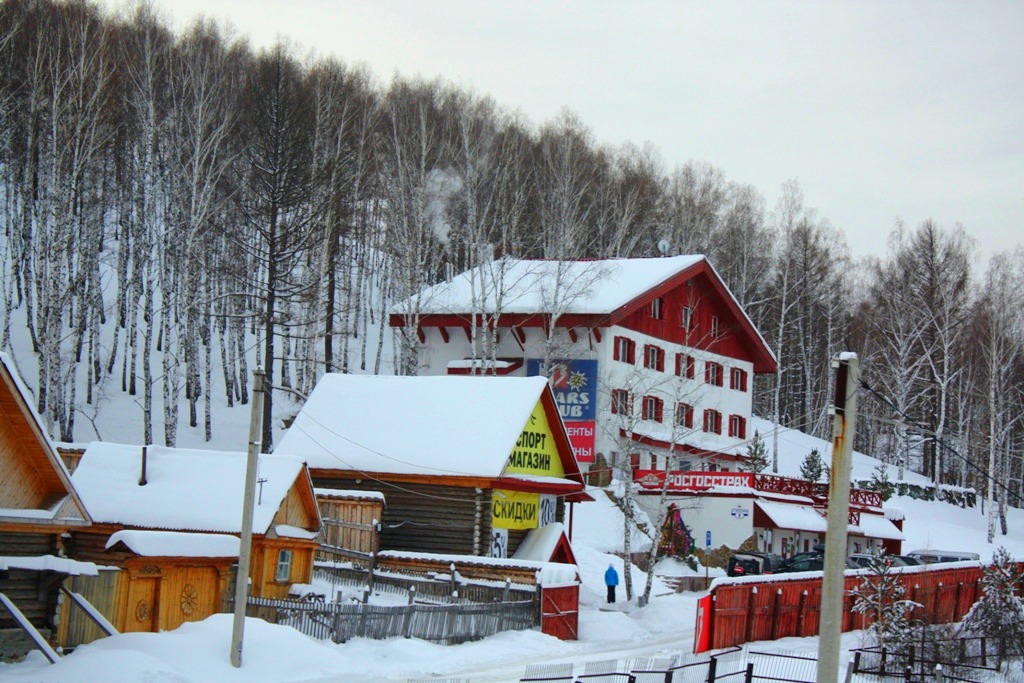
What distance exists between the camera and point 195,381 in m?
51.0

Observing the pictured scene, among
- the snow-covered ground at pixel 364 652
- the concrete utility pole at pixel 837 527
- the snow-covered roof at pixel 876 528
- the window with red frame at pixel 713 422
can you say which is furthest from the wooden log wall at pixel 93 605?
the window with red frame at pixel 713 422

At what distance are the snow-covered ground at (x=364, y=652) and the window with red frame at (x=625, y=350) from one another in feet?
55.3

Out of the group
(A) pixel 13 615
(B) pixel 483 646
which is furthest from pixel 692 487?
(A) pixel 13 615

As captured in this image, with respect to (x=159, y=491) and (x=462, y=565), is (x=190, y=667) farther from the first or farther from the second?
(x=462, y=565)

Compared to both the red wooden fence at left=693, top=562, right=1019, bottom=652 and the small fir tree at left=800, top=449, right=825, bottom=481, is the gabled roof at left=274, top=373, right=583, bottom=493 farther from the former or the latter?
the small fir tree at left=800, top=449, right=825, bottom=481

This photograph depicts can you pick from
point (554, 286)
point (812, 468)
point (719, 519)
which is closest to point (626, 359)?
point (554, 286)

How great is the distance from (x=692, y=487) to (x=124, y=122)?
28459 mm

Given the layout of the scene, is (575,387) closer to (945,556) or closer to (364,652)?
(945,556)

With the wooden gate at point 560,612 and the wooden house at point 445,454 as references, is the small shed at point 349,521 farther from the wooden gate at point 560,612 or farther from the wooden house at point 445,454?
the wooden gate at point 560,612

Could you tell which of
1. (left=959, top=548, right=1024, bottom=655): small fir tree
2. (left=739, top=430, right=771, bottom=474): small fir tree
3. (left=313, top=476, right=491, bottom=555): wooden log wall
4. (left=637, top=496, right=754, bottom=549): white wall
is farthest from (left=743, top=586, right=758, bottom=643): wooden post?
(left=739, top=430, right=771, bottom=474): small fir tree

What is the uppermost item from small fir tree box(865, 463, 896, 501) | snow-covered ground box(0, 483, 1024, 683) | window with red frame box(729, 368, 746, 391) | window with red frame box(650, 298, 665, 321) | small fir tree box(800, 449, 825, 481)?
window with red frame box(650, 298, 665, 321)

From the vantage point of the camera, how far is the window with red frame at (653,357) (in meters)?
53.2

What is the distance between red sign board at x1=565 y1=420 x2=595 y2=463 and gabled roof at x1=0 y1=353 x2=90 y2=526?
3002 cm

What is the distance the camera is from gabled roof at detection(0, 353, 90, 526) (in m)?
18.0
